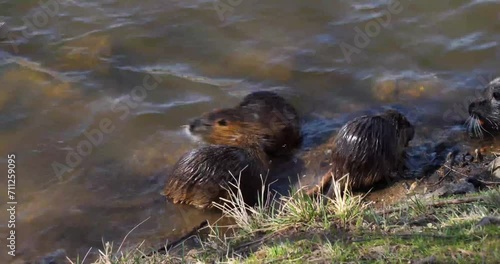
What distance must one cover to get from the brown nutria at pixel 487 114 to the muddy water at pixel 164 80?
0.72 ft

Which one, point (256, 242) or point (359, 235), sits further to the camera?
point (256, 242)

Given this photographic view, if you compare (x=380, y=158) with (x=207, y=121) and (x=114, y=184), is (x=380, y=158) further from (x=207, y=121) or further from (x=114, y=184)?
(x=114, y=184)

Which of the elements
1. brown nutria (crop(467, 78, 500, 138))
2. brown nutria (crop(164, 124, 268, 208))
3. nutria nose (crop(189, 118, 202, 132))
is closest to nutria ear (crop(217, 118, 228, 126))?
nutria nose (crop(189, 118, 202, 132))

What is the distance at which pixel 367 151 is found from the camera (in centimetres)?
616

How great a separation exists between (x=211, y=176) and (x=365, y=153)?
4.51 feet

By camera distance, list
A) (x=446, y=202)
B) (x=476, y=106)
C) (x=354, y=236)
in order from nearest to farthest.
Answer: (x=354, y=236) < (x=446, y=202) < (x=476, y=106)

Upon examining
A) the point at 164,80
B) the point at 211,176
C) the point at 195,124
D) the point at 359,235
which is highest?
the point at 164,80

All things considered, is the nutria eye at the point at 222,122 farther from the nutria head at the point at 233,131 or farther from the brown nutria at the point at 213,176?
the brown nutria at the point at 213,176

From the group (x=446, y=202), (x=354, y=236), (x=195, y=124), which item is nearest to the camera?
(x=354, y=236)

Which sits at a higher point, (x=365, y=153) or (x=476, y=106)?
(x=476, y=106)

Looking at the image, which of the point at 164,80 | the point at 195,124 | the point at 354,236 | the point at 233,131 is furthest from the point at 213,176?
the point at 164,80

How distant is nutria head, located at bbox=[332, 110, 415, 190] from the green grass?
4.34ft

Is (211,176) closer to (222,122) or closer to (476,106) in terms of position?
(222,122)

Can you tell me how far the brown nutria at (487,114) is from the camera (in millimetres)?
6719
